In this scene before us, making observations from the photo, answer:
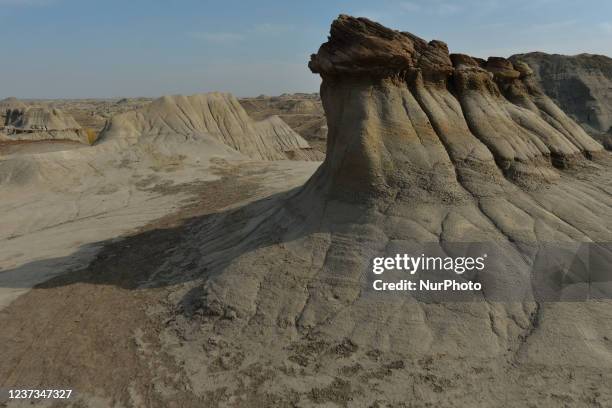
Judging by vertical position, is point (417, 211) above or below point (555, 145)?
below

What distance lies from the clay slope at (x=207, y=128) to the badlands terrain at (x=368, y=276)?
13.4m

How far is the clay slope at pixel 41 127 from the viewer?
34062 millimetres

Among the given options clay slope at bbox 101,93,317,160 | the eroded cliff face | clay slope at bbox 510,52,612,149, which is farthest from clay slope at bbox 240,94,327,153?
the eroded cliff face

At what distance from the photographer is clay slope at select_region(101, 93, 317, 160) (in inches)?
949

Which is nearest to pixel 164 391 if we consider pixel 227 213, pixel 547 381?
pixel 547 381

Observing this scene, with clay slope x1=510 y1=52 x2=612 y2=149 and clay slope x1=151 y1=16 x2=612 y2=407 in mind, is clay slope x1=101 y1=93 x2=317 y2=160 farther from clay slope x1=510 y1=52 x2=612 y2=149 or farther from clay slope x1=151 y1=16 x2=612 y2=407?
clay slope x1=151 y1=16 x2=612 y2=407

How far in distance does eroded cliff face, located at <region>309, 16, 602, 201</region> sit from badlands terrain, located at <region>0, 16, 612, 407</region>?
0.03m

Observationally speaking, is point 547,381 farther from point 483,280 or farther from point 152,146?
point 152,146

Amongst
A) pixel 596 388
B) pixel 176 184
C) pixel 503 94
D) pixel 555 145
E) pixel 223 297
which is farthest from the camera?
pixel 176 184

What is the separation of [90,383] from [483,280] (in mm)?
5335

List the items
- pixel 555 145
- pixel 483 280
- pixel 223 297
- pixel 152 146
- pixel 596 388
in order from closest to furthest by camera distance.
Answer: pixel 596 388
pixel 483 280
pixel 223 297
pixel 555 145
pixel 152 146

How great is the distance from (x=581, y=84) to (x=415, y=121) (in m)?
21.3

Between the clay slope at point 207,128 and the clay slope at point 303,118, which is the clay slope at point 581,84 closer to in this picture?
the clay slope at point 207,128

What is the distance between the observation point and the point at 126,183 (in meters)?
18.3
